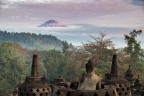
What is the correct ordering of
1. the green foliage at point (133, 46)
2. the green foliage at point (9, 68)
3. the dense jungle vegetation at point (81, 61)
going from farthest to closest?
the green foliage at point (9, 68)
the green foliage at point (133, 46)
the dense jungle vegetation at point (81, 61)

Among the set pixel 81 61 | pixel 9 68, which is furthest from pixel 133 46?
pixel 9 68

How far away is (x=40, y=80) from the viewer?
21.1m

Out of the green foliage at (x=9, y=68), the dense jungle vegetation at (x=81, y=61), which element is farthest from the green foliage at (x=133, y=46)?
the green foliage at (x=9, y=68)

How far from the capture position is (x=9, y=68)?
79.2 m

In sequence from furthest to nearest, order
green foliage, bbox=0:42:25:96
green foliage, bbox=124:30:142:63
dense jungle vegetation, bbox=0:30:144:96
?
green foliage, bbox=0:42:25:96 → green foliage, bbox=124:30:142:63 → dense jungle vegetation, bbox=0:30:144:96

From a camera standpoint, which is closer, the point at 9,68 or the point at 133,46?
the point at 133,46

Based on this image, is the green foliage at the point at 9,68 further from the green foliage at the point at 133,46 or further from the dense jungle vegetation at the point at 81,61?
the green foliage at the point at 133,46

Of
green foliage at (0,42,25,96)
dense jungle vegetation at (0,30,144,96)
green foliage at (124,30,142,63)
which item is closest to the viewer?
dense jungle vegetation at (0,30,144,96)

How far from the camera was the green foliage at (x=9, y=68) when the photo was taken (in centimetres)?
7294

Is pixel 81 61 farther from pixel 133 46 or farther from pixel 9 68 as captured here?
pixel 9 68

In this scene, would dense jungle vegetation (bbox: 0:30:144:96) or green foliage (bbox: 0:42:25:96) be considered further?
green foliage (bbox: 0:42:25:96)

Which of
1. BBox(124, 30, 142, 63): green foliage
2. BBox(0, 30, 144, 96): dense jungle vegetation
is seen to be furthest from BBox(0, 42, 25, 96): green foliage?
BBox(124, 30, 142, 63): green foliage

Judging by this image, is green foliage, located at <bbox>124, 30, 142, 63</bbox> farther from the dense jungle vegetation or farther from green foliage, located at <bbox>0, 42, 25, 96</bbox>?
green foliage, located at <bbox>0, 42, 25, 96</bbox>

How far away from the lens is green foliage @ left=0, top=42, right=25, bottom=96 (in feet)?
239
